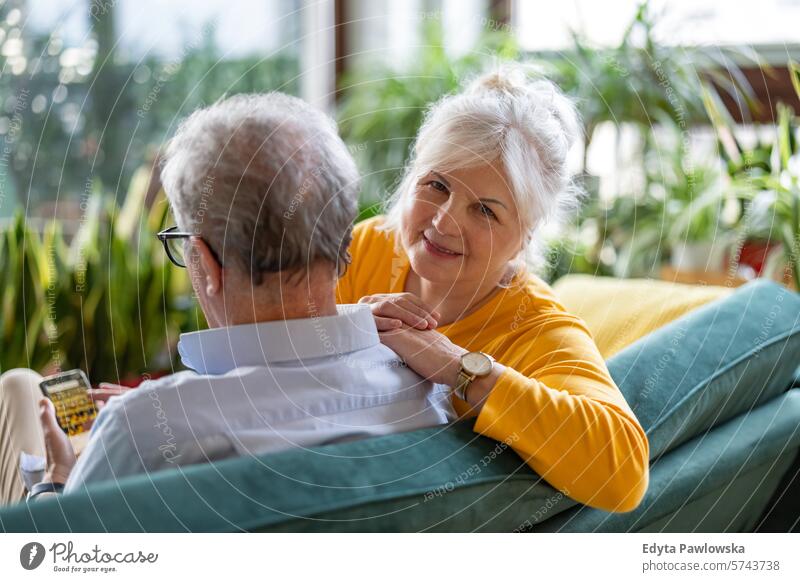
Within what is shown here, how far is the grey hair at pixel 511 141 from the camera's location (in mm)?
1071

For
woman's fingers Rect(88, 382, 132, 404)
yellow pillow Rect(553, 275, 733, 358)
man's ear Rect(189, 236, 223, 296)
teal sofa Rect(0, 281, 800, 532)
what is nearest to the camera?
teal sofa Rect(0, 281, 800, 532)

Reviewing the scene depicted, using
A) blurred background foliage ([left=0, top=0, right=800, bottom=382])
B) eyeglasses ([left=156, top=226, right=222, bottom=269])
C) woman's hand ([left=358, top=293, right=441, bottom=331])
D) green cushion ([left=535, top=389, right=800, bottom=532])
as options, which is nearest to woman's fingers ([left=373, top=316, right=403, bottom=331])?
woman's hand ([left=358, top=293, right=441, bottom=331])

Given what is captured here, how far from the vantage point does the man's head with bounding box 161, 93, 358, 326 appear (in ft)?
3.13

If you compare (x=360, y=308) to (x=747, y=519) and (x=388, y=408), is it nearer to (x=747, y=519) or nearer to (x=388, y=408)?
(x=388, y=408)

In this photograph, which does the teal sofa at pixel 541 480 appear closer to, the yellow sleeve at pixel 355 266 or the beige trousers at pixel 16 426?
the yellow sleeve at pixel 355 266

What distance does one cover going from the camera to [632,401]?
4.06ft

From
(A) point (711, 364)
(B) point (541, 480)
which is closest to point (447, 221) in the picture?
(B) point (541, 480)

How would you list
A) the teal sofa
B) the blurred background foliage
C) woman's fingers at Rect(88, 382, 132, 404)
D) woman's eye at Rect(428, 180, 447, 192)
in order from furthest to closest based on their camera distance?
the blurred background foliage, woman's fingers at Rect(88, 382, 132, 404), woman's eye at Rect(428, 180, 447, 192), the teal sofa

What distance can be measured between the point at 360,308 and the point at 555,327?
27cm

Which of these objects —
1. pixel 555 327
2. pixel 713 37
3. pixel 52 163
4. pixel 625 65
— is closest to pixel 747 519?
pixel 555 327

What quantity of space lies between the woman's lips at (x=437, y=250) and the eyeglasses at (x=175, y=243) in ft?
0.85

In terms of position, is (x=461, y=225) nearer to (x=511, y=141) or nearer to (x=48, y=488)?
(x=511, y=141)
